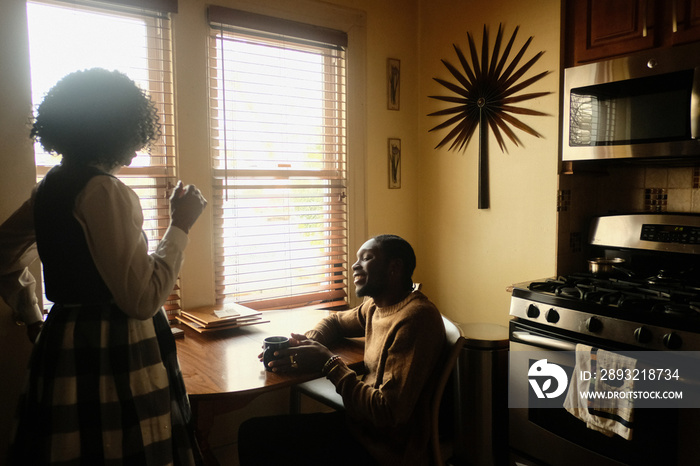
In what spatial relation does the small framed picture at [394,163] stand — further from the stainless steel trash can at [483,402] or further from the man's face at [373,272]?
the man's face at [373,272]

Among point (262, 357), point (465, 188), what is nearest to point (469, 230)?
point (465, 188)

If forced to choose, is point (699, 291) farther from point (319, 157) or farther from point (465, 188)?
point (319, 157)

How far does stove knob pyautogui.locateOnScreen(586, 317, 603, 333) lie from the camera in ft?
6.55

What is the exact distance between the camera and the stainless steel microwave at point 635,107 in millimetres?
2037

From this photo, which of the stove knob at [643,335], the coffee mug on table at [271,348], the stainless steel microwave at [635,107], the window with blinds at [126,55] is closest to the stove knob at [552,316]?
the stove knob at [643,335]

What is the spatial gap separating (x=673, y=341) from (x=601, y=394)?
307mm

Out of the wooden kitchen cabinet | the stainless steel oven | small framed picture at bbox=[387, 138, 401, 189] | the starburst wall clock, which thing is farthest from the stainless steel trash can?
the wooden kitchen cabinet

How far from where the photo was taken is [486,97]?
9.29 ft

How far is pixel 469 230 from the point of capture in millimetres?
3006

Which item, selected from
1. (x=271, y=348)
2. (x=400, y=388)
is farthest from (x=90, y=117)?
(x=400, y=388)

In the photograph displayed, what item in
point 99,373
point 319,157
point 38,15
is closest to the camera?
point 99,373

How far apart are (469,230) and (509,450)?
3.83 ft

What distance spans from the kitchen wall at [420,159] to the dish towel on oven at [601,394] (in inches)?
27.7

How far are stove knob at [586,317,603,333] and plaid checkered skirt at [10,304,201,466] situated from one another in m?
1.53
